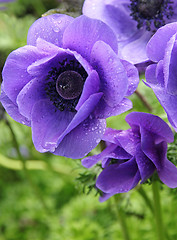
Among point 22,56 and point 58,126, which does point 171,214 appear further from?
point 22,56

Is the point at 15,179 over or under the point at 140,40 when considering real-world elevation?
→ under

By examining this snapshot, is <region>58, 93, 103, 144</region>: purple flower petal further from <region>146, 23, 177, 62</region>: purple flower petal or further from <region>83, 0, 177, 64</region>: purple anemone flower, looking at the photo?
<region>83, 0, 177, 64</region>: purple anemone flower

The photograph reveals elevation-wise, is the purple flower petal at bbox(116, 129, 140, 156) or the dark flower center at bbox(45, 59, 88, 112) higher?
the dark flower center at bbox(45, 59, 88, 112)

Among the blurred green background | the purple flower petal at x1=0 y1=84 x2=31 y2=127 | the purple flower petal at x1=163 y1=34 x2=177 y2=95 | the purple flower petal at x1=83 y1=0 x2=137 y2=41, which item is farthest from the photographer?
the blurred green background

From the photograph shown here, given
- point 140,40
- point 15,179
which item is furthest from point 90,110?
point 15,179

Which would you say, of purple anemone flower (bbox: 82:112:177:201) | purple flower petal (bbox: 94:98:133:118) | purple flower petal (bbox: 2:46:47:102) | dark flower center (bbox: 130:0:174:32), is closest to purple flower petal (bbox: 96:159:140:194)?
purple anemone flower (bbox: 82:112:177:201)

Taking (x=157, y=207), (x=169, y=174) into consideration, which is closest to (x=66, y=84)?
(x=169, y=174)

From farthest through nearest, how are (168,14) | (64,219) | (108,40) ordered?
(64,219)
(168,14)
(108,40)

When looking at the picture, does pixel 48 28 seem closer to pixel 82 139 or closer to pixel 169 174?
pixel 82 139
